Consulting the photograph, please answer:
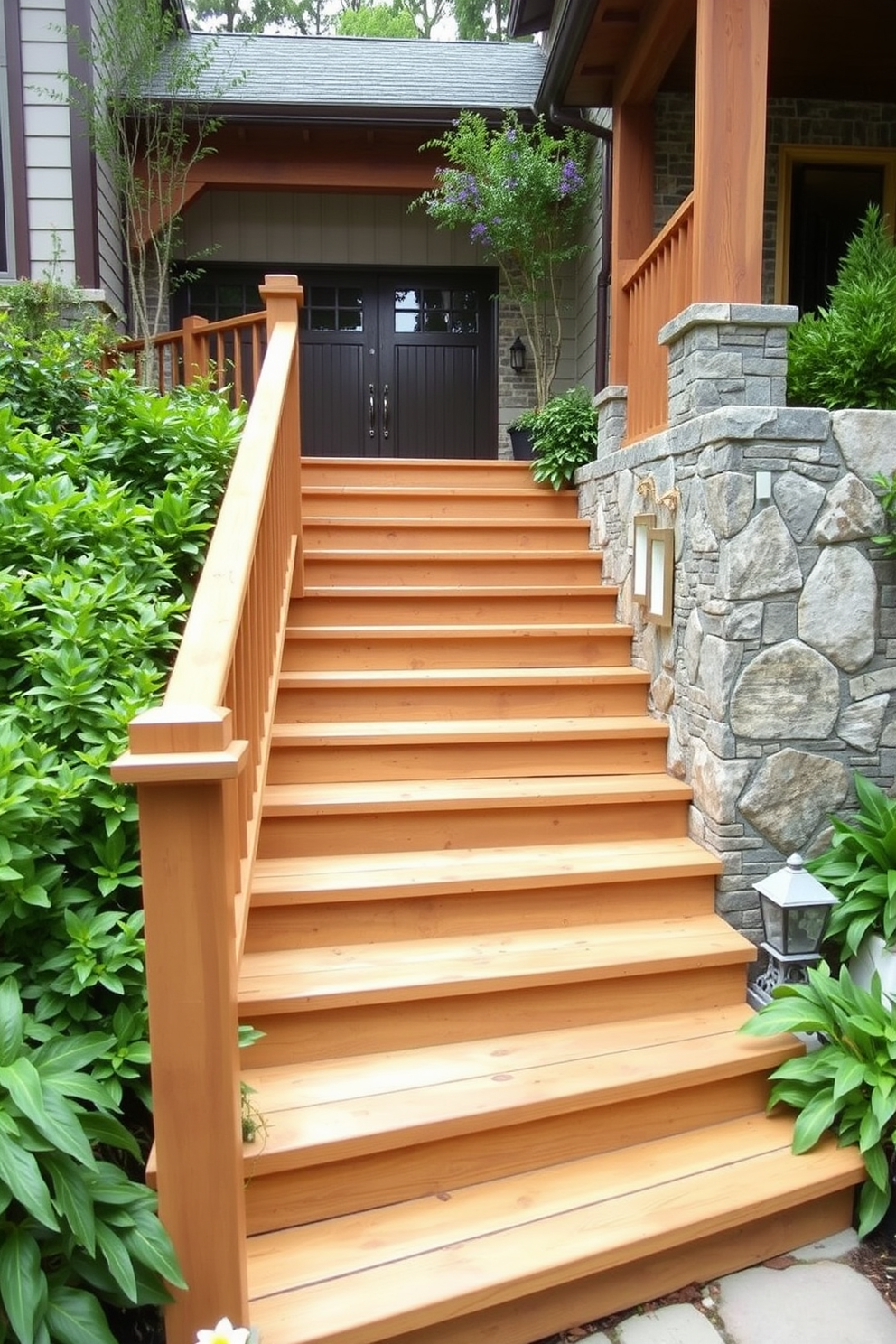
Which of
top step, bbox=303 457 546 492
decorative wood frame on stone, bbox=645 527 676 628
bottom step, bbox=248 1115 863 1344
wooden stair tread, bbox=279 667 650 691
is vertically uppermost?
top step, bbox=303 457 546 492

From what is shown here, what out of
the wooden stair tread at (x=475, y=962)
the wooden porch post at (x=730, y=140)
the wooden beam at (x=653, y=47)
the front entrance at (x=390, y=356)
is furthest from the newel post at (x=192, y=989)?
the front entrance at (x=390, y=356)

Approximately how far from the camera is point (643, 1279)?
6.50 feet

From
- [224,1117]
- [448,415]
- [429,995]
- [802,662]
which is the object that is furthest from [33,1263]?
[448,415]

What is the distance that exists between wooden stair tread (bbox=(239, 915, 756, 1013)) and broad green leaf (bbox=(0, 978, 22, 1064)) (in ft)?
2.22

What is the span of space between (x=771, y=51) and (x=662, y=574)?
11.1ft

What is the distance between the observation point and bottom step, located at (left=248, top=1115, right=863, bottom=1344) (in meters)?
1.72

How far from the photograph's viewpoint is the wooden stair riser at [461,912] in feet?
8.06

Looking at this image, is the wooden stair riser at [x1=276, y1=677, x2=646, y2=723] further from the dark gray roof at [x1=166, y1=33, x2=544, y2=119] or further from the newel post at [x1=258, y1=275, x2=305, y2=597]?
the dark gray roof at [x1=166, y1=33, x2=544, y2=119]

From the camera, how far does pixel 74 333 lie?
15.2 ft

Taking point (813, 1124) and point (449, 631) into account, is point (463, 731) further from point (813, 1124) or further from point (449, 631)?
point (813, 1124)

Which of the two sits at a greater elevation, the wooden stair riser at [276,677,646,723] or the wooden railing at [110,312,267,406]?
the wooden railing at [110,312,267,406]

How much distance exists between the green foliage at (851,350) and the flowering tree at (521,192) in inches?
130

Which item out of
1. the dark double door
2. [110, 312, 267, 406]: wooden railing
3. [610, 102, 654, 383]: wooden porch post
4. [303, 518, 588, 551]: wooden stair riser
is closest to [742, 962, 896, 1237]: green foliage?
[303, 518, 588, 551]: wooden stair riser

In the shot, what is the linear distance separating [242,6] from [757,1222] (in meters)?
17.7
